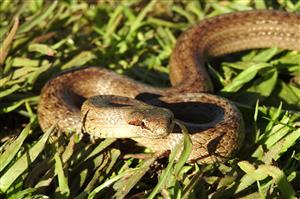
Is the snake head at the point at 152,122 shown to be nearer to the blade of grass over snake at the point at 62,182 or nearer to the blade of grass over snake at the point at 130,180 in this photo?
the blade of grass over snake at the point at 130,180

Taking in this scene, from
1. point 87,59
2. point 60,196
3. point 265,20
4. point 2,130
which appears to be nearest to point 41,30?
point 87,59

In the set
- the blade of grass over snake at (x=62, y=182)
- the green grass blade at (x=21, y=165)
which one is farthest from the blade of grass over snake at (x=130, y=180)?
the green grass blade at (x=21, y=165)

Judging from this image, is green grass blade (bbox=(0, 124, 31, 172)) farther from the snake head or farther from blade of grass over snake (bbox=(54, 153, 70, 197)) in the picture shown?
the snake head

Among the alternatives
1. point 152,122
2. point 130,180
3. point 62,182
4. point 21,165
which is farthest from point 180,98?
point 21,165

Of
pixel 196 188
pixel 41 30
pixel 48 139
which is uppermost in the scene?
pixel 41 30

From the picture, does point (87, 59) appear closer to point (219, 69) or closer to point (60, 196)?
point (219, 69)

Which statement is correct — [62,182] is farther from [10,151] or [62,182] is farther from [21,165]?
[10,151]

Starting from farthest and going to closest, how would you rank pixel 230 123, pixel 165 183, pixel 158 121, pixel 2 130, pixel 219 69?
pixel 219 69, pixel 2 130, pixel 230 123, pixel 158 121, pixel 165 183

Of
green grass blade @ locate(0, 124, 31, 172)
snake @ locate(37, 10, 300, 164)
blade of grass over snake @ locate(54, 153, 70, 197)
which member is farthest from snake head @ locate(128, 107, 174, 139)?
green grass blade @ locate(0, 124, 31, 172)
